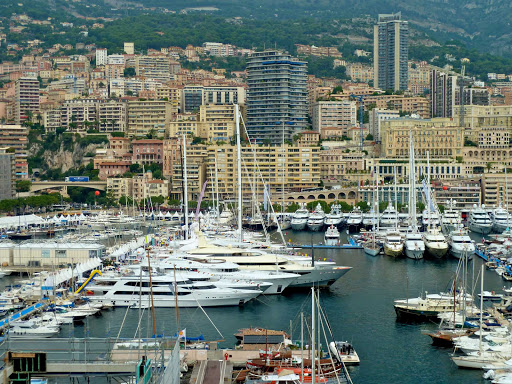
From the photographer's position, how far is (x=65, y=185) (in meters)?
101

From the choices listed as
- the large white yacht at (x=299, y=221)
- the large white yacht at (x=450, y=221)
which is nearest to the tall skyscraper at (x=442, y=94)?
the large white yacht at (x=450, y=221)

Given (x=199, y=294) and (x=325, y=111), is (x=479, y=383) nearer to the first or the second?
(x=199, y=294)

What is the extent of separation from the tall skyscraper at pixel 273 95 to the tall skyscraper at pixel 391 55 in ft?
109

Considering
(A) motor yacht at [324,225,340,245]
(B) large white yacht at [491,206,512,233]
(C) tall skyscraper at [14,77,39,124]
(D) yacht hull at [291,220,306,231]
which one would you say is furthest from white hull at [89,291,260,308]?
(C) tall skyscraper at [14,77,39,124]

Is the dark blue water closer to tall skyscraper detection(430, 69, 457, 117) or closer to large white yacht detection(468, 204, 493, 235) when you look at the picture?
large white yacht detection(468, 204, 493, 235)

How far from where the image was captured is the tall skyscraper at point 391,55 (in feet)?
475

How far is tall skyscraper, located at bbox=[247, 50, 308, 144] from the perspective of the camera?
370 ft

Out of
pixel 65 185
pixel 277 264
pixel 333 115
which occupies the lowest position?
pixel 277 264

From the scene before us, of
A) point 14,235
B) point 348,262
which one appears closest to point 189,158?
point 14,235

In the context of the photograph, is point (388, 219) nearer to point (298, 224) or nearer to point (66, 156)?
point (298, 224)

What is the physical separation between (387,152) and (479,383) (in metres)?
80.6

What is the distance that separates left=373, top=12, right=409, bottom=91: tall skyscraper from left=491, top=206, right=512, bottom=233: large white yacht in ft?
214

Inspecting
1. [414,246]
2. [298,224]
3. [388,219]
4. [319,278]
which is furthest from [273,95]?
[319,278]

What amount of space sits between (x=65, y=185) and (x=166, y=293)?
62.7 meters
